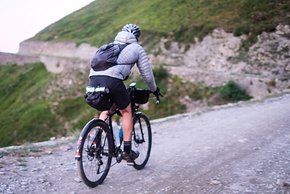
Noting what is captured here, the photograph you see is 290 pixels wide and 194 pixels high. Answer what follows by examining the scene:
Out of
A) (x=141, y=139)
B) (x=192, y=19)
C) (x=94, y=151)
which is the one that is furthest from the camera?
(x=192, y=19)

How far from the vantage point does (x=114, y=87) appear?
5.57 m

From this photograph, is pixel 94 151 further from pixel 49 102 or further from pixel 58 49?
pixel 58 49

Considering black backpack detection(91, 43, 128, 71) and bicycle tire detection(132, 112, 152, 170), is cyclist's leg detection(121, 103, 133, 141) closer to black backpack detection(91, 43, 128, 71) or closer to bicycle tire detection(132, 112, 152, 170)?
bicycle tire detection(132, 112, 152, 170)

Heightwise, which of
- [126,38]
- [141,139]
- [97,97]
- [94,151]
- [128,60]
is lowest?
[141,139]

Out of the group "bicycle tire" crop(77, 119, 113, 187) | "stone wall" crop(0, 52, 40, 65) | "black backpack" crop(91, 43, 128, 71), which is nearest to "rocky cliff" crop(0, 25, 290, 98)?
"bicycle tire" crop(77, 119, 113, 187)

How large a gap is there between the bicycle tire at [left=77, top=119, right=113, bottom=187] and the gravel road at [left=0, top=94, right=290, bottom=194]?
0.55ft

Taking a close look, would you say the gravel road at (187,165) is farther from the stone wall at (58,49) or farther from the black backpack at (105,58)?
the stone wall at (58,49)

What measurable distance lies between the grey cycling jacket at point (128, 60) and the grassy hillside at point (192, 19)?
28932 millimetres

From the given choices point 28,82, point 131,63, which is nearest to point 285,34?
point 131,63

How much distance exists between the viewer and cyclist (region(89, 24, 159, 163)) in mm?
5594

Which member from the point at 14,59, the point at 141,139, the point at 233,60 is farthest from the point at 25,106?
the point at 141,139

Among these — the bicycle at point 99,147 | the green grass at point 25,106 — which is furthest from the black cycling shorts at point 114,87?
the green grass at point 25,106

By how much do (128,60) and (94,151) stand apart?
1355mm

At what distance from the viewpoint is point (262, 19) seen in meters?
35.2
